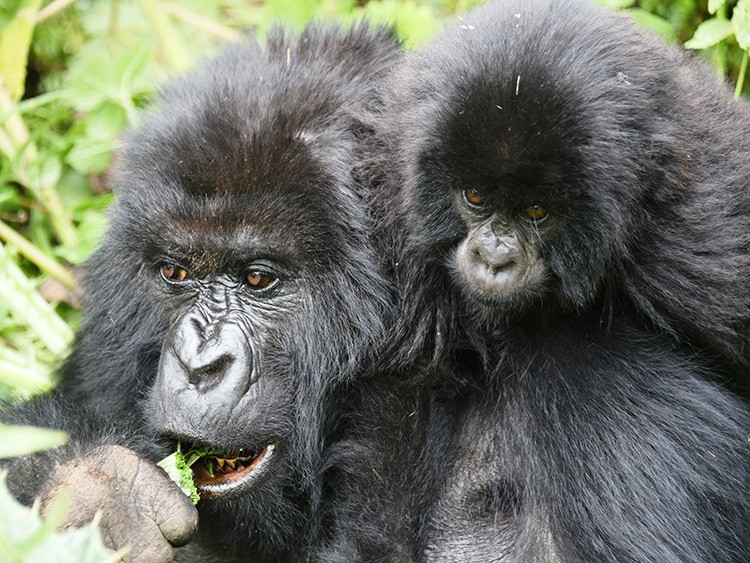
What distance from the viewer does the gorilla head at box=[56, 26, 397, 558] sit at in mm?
3086

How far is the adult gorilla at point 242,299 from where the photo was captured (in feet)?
9.95

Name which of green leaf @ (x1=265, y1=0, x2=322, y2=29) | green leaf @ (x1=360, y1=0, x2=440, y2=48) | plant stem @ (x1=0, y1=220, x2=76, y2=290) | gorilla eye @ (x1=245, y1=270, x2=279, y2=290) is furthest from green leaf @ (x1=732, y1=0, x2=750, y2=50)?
plant stem @ (x1=0, y1=220, x2=76, y2=290)

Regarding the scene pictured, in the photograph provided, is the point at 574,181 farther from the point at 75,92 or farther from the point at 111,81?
the point at 75,92

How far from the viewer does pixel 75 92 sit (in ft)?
16.6

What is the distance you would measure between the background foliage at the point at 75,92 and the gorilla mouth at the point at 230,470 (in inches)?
42.0

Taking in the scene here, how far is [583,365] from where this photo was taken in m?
3.02

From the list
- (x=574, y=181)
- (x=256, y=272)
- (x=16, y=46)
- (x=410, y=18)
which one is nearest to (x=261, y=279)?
(x=256, y=272)

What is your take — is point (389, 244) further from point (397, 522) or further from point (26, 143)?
point (26, 143)

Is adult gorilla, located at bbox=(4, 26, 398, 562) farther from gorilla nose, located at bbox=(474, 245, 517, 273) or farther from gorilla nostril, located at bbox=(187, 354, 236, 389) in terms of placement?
gorilla nose, located at bbox=(474, 245, 517, 273)

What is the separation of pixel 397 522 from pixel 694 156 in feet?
4.72

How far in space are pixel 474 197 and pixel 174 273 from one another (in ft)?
3.56

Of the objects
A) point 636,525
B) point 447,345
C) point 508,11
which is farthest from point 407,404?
point 508,11

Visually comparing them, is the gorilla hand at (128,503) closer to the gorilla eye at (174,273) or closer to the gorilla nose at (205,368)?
the gorilla nose at (205,368)

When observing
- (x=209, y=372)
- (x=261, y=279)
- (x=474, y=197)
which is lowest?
(x=209, y=372)
